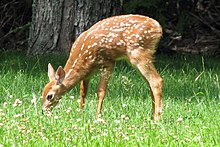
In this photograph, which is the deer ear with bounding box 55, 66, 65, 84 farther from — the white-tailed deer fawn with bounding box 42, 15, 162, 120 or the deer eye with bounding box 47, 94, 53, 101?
the deer eye with bounding box 47, 94, 53, 101

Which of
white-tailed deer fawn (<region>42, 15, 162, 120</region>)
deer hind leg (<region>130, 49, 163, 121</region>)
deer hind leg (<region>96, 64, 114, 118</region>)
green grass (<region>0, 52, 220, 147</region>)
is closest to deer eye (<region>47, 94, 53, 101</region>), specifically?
white-tailed deer fawn (<region>42, 15, 162, 120</region>)

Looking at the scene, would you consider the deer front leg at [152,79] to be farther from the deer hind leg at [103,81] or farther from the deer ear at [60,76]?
the deer ear at [60,76]

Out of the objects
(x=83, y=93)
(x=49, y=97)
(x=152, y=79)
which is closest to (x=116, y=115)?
(x=152, y=79)

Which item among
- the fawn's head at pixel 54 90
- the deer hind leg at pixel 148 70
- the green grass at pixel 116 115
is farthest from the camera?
the fawn's head at pixel 54 90

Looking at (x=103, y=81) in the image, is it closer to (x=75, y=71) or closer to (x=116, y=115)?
(x=75, y=71)

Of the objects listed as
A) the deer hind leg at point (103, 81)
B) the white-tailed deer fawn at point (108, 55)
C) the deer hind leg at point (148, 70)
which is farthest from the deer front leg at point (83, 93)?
the deer hind leg at point (148, 70)

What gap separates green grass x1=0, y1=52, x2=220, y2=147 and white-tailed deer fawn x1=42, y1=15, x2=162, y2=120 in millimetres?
170

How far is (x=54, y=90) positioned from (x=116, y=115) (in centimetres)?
86

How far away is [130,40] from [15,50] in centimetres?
649

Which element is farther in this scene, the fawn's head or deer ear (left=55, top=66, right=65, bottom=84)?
deer ear (left=55, top=66, right=65, bottom=84)

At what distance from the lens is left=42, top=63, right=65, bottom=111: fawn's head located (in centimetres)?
664

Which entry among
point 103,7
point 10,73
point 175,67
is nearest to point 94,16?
point 103,7

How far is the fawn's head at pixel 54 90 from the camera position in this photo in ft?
21.8

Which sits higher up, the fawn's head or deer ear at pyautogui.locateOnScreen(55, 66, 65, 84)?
deer ear at pyautogui.locateOnScreen(55, 66, 65, 84)
